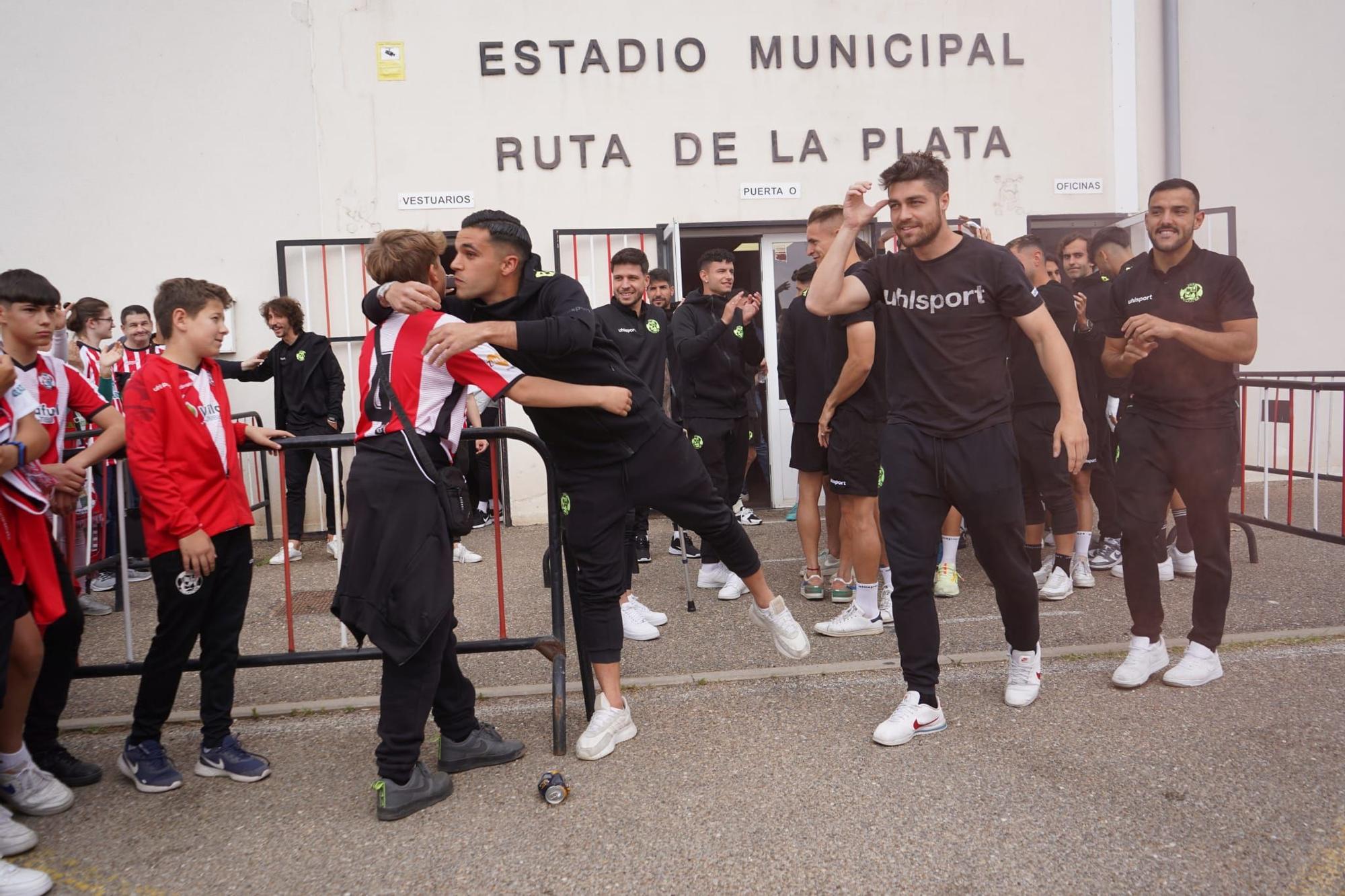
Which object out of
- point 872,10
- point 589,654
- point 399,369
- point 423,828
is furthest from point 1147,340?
point 872,10

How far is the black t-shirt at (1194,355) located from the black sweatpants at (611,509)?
4.57 feet

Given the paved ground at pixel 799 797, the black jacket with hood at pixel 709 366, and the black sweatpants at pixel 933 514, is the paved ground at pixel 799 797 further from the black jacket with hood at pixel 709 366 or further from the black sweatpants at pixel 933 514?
the black jacket with hood at pixel 709 366

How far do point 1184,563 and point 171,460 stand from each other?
19.0 ft

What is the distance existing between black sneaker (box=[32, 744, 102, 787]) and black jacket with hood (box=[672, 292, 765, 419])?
398 cm

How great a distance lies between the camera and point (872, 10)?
926cm

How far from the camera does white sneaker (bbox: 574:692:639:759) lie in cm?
366

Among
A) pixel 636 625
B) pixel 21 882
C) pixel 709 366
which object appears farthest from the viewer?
pixel 709 366

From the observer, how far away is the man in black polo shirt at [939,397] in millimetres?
3762

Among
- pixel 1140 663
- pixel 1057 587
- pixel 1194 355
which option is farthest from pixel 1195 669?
pixel 1057 587

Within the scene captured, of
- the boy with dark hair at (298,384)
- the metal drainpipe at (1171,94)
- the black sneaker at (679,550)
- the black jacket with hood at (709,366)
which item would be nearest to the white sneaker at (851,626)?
the black jacket with hood at (709,366)

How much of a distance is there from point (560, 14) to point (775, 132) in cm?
Answer: 225

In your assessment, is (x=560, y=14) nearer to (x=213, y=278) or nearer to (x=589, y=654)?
(x=213, y=278)

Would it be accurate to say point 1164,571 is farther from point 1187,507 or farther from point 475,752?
point 475,752

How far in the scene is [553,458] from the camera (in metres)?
3.82
